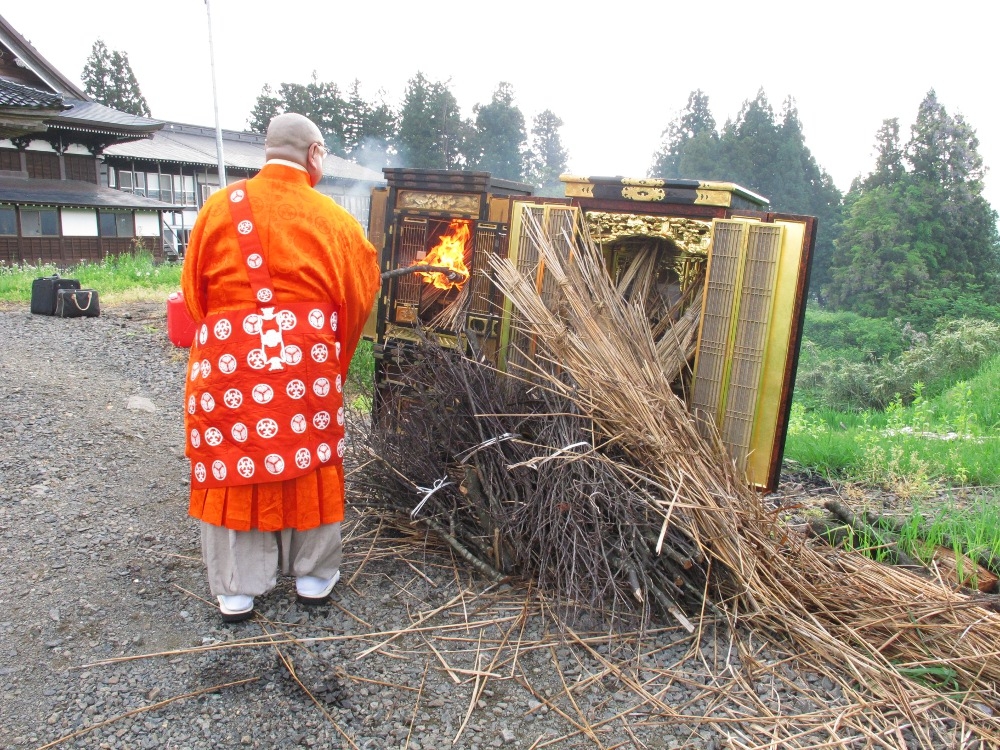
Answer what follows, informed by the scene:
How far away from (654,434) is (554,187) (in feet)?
124

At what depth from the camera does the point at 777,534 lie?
2.85m

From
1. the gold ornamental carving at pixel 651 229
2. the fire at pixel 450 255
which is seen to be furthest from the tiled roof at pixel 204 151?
the gold ornamental carving at pixel 651 229

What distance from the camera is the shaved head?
2678 mm

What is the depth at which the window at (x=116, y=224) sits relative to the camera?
18062 mm

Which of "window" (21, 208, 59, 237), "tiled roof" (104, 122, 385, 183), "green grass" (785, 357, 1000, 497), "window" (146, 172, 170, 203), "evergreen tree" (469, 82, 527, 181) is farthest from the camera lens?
"evergreen tree" (469, 82, 527, 181)

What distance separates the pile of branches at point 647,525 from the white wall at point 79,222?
17100 millimetres

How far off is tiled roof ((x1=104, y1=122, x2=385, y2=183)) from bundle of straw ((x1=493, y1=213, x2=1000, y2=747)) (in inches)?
766

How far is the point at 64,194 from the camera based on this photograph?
1677 cm

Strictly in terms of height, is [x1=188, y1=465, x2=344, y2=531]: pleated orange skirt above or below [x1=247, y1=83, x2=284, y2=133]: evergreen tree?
below

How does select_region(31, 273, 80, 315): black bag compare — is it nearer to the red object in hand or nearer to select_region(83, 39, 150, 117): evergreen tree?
the red object in hand

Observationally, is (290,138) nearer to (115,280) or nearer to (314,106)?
(115,280)

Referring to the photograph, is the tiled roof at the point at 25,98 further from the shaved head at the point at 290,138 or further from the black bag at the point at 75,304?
the black bag at the point at 75,304

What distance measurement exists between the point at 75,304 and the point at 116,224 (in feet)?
34.1

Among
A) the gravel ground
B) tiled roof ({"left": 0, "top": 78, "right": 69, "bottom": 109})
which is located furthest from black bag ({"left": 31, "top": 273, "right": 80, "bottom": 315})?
the gravel ground
